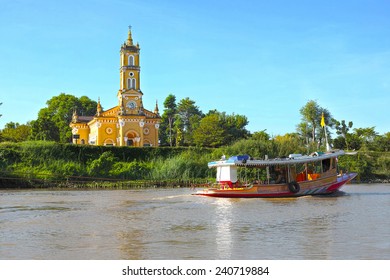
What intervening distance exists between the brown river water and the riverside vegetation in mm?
23873

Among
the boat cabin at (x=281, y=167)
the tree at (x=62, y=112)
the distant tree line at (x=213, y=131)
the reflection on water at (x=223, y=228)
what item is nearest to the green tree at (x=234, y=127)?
the distant tree line at (x=213, y=131)

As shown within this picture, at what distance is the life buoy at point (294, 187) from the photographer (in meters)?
33.2

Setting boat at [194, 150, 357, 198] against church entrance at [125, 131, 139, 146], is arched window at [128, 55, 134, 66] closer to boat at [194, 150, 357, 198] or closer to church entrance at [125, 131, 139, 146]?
church entrance at [125, 131, 139, 146]

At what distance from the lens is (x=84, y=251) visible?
48.4ft

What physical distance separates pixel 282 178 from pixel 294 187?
3.94 feet

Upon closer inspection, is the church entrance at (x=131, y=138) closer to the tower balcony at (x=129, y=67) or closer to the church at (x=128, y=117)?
the church at (x=128, y=117)

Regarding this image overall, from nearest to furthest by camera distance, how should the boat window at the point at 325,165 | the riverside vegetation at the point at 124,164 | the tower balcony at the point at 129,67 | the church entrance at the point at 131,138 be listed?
1. the boat window at the point at 325,165
2. the riverside vegetation at the point at 124,164
3. the church entrance at the point at 131,138
4. the tower balcony at the point at 129,67

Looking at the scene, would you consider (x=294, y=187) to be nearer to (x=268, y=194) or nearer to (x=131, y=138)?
(x=268, y=194)

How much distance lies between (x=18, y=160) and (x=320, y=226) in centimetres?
4610

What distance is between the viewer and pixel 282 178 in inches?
1348

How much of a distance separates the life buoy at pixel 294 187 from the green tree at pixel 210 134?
149ft

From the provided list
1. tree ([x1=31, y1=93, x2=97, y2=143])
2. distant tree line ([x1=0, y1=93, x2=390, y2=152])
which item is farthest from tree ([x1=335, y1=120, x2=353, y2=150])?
tree ([x1=31, y1=93, x2=97, y2=143])
